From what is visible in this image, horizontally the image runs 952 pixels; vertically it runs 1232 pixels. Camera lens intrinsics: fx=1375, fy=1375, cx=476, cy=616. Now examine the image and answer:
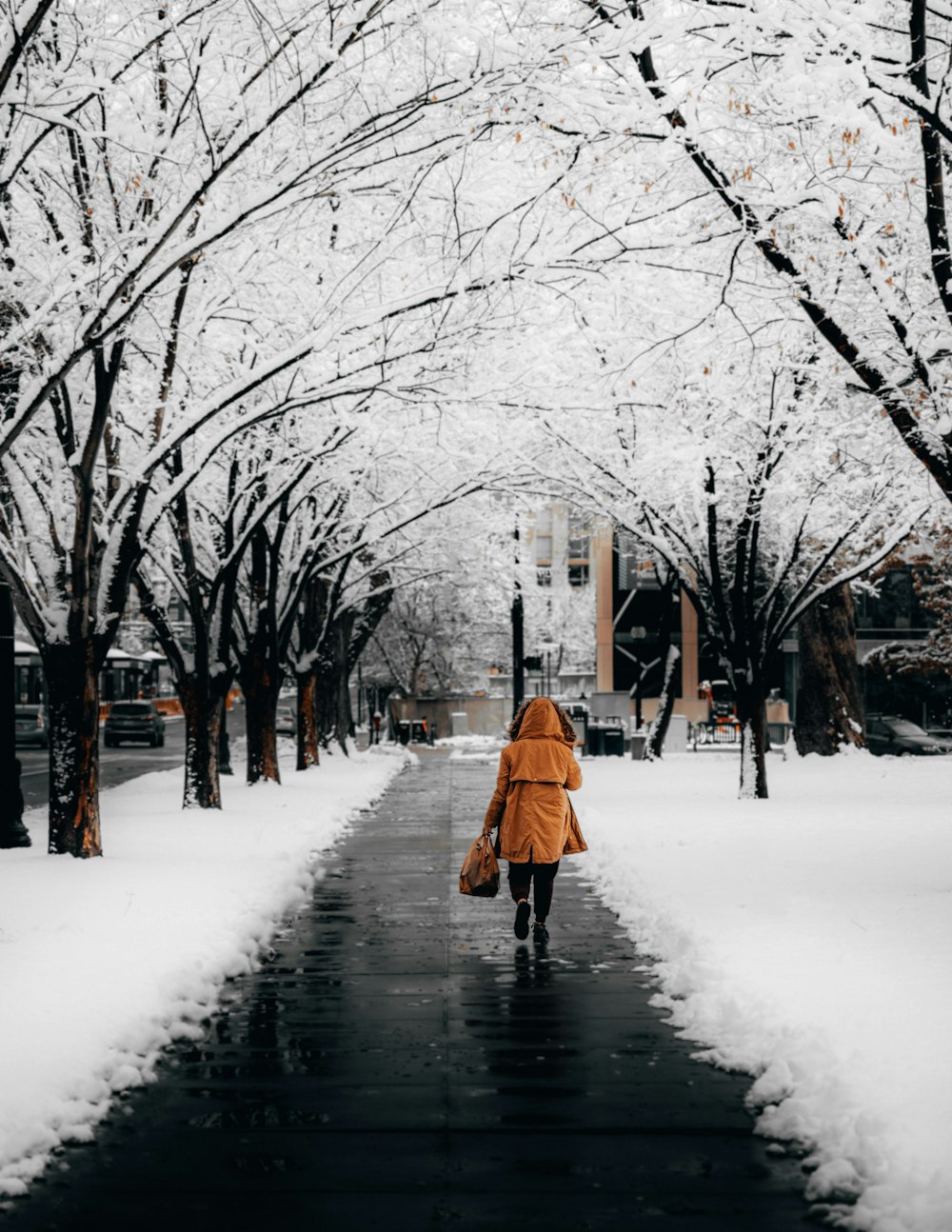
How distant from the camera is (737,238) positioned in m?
10.5

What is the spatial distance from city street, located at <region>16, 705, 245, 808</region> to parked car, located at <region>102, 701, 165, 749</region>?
39cm

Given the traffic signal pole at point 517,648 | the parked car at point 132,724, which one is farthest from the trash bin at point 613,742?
the parked car at point 132,724

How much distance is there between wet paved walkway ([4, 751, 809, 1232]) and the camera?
4496 millimetres

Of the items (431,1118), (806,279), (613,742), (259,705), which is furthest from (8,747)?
(613,742)

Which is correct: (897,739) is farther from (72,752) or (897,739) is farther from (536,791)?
(536,791)

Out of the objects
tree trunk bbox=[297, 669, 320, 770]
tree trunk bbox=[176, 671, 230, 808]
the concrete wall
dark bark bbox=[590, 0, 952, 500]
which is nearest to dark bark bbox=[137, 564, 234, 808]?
tree trunk bbox=[176, 671, 230, 808]

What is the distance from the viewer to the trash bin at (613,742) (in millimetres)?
34312

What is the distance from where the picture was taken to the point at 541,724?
9.20 meters

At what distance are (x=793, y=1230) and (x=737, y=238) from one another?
7.86 m

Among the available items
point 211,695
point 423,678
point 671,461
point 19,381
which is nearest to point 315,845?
point 211,695

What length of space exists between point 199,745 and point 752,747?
786cm

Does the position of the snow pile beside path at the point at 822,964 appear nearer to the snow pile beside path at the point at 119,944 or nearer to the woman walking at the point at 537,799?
the woman walking at the point at 537,799

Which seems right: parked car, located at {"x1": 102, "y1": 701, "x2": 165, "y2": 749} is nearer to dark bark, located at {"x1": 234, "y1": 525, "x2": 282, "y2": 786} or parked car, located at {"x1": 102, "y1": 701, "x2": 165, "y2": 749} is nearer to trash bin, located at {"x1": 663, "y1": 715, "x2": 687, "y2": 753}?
trash bin, located at {"x1": 663, "y1": 715, "x2": 687, "y2": 753}

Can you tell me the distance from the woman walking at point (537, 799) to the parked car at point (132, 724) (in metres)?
38.2
